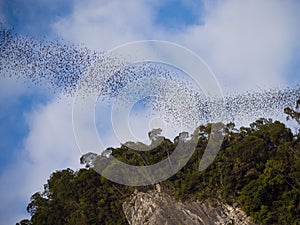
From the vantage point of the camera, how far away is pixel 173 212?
909 inches

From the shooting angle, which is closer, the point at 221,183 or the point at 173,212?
the point at 221,183

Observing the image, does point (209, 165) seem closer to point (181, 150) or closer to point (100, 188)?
point (181, 150)

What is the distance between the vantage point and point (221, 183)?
21969mm

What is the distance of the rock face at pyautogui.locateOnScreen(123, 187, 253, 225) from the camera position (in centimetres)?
2109

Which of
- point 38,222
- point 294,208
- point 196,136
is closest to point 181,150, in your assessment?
point 196,136

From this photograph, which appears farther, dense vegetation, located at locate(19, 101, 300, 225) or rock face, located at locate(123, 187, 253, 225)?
rock face, located at locate(123, 187, 253, 225)

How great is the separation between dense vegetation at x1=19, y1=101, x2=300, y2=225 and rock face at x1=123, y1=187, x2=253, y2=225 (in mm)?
462

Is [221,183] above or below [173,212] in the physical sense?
below

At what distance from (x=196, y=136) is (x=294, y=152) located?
5.90 meters

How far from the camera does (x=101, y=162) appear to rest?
87.8 ft

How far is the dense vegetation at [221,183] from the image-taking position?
19.9 meters

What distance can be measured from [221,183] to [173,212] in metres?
3.28

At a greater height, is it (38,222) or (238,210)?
(38,222)

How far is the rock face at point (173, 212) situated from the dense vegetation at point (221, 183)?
46cm
